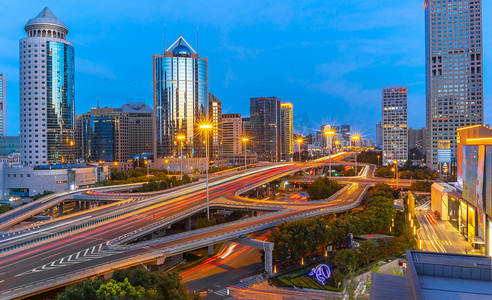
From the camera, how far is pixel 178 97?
112500 mm

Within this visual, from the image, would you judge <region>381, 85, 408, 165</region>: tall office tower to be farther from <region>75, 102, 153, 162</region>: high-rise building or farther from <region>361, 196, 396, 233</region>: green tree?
<region>75, 102, 153, 162</region>: high-rise building

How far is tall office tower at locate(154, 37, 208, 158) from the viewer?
112 m

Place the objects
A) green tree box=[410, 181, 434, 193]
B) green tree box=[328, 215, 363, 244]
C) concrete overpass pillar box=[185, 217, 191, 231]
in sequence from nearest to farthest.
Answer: green tree box=[328, 215, 363, 244], concrete overpass pillar box=[185, 217, 191, 231], green tree box=[410, 181, 434, 193]

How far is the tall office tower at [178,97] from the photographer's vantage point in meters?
112

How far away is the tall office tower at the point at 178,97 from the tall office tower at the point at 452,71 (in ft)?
237

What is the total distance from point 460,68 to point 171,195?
314ft

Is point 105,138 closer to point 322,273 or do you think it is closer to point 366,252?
point 366,252

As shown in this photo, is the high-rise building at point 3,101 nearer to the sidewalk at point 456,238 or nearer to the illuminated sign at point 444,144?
the illuminated sign at point 444,144

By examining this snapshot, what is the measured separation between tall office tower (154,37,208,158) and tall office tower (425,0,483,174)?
7211 cm

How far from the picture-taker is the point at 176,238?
28.7m

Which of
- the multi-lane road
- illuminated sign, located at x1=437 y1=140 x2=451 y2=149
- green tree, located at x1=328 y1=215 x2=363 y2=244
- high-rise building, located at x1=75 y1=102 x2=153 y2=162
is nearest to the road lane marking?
the multi-lane road

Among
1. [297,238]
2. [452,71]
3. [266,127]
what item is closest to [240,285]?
[297,238]

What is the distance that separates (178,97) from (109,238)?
87871 millimetres

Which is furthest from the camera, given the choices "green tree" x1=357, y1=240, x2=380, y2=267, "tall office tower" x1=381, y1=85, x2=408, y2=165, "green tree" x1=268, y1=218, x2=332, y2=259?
"tall office tower" x1=381, y1=85, x2=408, y2=165
